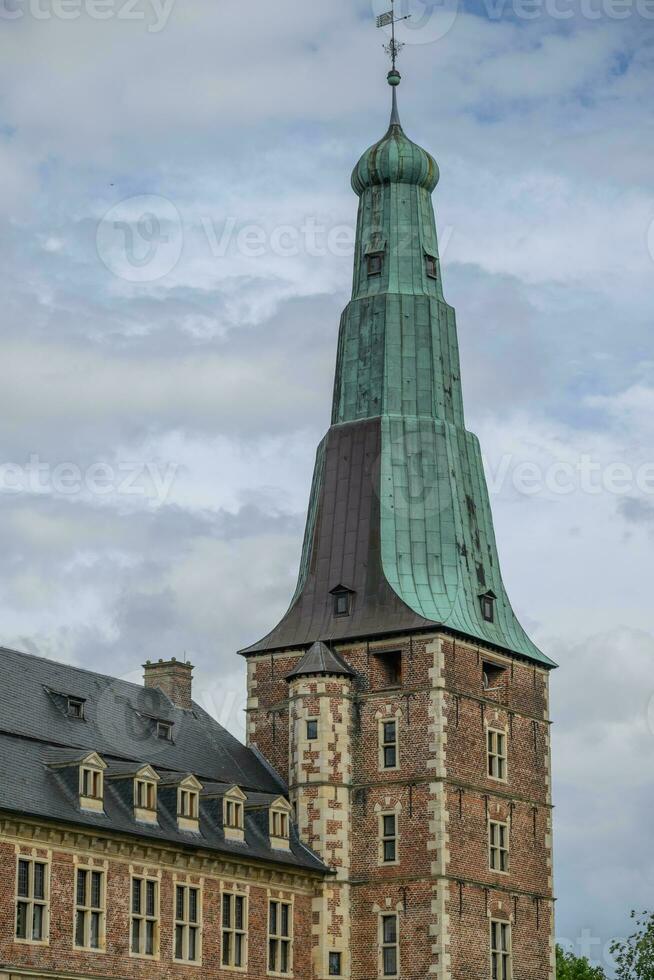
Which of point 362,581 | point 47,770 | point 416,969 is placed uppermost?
point 362,581

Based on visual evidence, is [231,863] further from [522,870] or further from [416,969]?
[522,870]

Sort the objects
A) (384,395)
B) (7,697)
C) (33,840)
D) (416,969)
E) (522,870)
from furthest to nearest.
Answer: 1. (384,395)
2. (522,870)
3. (416,969)
4. (7,697)
5. (33,840)

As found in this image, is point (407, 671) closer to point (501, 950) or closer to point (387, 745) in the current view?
point (387, 745)

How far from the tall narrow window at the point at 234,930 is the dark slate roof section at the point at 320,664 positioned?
961 cm

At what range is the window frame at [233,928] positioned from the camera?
6762 cm

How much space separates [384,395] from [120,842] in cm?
2457

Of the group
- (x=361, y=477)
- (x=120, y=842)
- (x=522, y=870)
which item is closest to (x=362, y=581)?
(x=361, y=477)

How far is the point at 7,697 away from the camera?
218 feet

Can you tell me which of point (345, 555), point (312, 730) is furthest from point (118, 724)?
point (345, 555)

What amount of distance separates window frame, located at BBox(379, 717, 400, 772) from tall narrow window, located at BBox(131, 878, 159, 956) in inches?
472

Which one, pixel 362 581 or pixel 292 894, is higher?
pixel 362 581

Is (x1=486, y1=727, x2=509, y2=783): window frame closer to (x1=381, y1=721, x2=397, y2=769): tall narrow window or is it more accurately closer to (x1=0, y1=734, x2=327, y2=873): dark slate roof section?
(x1=381, y1=721, x2=397, y2=769): tall narrow window

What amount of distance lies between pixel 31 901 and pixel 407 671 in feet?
64.1

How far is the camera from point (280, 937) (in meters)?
70.4
